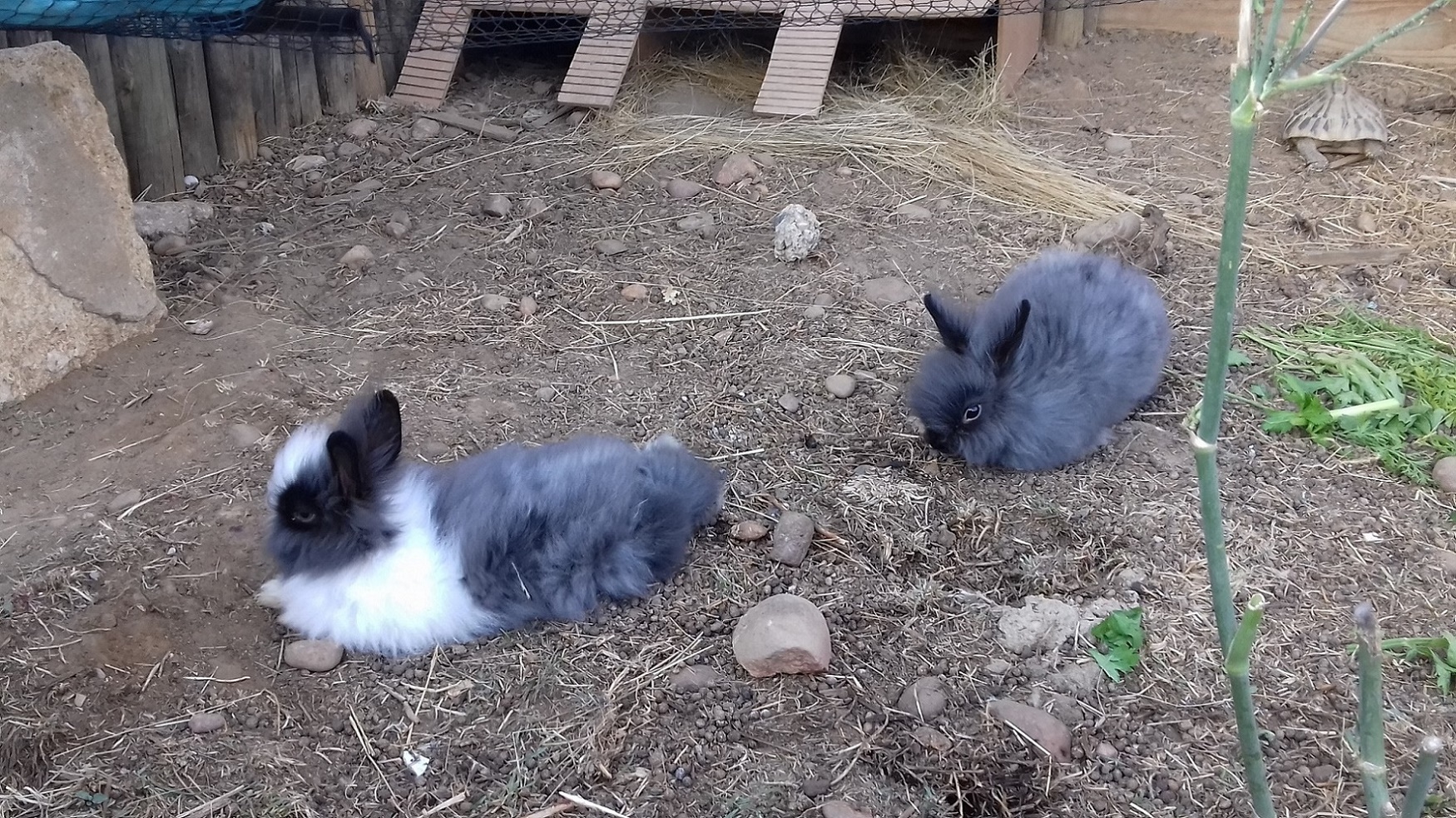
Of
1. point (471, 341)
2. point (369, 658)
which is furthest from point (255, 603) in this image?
point (471, 341)

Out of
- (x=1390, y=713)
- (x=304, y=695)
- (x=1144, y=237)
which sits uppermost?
(x=1144, y=237)

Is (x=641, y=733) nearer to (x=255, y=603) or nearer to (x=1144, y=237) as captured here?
(x=255, y=603)

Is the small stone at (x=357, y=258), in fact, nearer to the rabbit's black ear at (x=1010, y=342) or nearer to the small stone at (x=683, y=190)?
the small stone at (x=683, y=190)

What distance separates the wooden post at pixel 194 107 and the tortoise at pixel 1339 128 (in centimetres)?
495

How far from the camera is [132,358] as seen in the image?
13.3 ft

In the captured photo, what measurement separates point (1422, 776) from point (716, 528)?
7.29ft

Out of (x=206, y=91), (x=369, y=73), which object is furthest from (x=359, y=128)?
(x=206, y=91)

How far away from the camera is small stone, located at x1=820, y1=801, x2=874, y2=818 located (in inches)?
96.6

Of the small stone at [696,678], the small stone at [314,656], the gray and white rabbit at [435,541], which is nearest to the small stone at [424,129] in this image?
the gray and white rabbit at [435,541]

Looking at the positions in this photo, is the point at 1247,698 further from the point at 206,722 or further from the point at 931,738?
the point at 206,722

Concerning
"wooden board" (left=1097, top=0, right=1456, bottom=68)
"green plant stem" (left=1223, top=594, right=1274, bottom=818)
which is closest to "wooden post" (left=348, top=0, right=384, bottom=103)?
"wooden board" (left=1097, top=0, right=1456, bottom=68)

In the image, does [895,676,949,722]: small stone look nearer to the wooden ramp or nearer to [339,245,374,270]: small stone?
[339,245,374,270]: small stone

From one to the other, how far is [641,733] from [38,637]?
1.54 m

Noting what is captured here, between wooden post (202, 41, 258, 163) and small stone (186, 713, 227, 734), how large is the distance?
3.46 m
